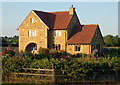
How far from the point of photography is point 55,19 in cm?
4272

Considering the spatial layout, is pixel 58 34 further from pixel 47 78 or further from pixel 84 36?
pixel 47 78

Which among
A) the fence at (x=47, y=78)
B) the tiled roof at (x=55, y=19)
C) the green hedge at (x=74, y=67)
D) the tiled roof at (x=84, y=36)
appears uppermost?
the tiled roof at (x=55, y=19)

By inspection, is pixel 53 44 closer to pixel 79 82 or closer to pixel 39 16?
pixel 39 16

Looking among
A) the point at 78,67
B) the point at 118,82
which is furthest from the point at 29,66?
the point at 118,82

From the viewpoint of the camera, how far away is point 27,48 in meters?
41.5

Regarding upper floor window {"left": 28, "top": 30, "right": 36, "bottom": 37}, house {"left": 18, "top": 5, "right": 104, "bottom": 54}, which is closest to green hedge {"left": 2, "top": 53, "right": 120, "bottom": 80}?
house {"left": 18, "top": 5, "right": 104, "bottom": 54}

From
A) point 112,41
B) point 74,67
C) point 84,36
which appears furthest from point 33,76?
point 112,41

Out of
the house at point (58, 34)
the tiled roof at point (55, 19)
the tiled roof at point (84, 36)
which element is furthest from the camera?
the tiled roof at point (55, 19)

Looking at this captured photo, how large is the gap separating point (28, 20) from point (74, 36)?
32.2ft

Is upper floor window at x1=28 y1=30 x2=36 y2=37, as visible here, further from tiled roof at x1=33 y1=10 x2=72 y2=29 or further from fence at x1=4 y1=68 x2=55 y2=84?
fence at x1=4 y1=68 x2=55 y2=84

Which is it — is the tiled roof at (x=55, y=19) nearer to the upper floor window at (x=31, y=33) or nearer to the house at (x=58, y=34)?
the house at (x=58, y=34)

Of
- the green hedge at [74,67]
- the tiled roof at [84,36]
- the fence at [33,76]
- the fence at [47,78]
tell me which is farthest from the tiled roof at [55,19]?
the fence at [47,78]

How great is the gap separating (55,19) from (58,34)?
15.5ft

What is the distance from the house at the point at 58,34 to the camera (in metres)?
37.2
